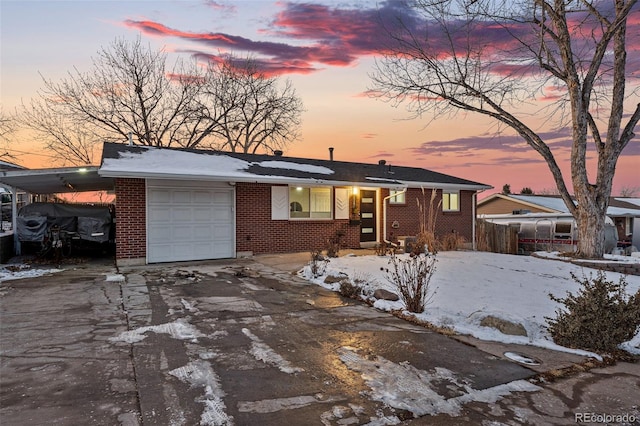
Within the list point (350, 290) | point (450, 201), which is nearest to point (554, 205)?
point (450, 201)

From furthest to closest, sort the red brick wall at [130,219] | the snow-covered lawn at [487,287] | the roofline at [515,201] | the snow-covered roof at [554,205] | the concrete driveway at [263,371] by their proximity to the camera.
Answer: the roofline at [515,201], the snow-covered roof at [554,205], the red brick wall at [130,219], the snow-covered lawn at [487,287], the concrete driveway at [263,371]

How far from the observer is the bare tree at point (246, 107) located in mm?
27953

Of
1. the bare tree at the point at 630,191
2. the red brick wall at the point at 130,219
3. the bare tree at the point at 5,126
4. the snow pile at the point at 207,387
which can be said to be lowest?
the snow pile at the point at 207,387

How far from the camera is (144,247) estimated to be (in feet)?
34.2

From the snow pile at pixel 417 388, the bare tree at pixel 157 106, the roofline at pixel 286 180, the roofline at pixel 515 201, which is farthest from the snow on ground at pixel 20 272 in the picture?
the roofline at pixel 515 201

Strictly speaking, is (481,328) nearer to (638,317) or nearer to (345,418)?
(638,317)

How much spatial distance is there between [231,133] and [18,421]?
2819 cm

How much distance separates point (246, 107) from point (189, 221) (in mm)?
20265

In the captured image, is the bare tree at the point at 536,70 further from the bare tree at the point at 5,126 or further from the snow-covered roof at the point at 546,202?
the bare tree at the point at 5,126

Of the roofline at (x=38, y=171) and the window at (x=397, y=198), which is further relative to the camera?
the window at (x=397, y=198)

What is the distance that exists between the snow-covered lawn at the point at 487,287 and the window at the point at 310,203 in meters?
3.14

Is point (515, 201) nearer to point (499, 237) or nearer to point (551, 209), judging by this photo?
point (551, 209)

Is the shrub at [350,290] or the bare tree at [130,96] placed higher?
the bare tree at [130,96]

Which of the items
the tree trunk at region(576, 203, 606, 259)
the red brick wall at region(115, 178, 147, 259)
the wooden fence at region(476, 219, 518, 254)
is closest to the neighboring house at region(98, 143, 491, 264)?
the red brick wall at region(115, 178, 147, 259)
